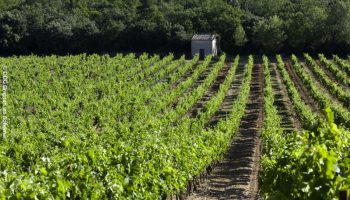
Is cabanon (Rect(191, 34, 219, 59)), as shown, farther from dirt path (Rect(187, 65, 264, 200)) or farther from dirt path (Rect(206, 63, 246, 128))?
dirt path (Rect(187, 65, 264, 200))

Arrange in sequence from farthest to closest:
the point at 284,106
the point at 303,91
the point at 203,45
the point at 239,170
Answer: the point at 203,45 → the point at 303,91 → the point at 284,106 → the point at 239,170

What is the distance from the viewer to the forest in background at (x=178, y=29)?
59.9 m

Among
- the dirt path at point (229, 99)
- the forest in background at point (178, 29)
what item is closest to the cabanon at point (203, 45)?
the forest in background at point (178, 29)

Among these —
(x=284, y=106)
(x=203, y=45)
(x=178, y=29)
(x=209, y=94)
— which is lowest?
(x=209, y=94)

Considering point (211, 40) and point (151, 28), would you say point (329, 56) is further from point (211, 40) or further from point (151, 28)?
point (151, 28)

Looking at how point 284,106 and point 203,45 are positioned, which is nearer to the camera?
point 284,106

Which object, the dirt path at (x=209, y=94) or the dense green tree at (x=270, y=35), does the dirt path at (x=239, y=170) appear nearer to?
the dirt path at (x=209, y=94)

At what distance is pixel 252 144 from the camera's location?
23875mm

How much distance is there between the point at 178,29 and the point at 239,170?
150 ft

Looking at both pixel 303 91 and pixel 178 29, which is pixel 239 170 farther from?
pixel 178 29

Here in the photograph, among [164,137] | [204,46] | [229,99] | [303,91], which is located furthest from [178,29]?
[164,137]

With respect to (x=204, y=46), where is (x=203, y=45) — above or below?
above

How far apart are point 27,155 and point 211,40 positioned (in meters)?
45.0

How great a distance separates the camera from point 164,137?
58.7 ft
